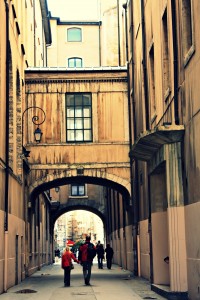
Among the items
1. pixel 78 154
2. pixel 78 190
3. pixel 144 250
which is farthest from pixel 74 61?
pixel 144 250

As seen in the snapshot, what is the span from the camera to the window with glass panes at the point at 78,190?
4993 centimetres

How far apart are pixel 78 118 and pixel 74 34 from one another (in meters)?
29.0

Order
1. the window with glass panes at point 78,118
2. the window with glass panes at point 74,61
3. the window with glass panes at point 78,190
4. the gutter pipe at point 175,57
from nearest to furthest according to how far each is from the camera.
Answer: the gutter pipe at point 175,57
the window with glass panes at point 78,118
the window with glass panes at point 78,190
the window with glass panes at point 74,61

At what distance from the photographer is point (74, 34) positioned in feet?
183

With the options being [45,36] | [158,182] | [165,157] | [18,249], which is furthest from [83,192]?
[165,157]

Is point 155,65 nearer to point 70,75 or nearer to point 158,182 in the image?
point 158,182

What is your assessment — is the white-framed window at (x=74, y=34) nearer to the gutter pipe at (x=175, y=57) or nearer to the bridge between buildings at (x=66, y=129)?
the bridge between buildings at (x=66, y=129)

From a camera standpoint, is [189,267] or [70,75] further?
[70,75]

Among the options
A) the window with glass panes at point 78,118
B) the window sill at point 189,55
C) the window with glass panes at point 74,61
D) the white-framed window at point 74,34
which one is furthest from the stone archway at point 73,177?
the white-framed window at point 74,34

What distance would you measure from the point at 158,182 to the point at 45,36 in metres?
33.0

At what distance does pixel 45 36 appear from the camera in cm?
4984

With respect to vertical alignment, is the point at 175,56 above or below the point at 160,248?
above

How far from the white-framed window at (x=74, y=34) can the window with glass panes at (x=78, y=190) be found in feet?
45.3

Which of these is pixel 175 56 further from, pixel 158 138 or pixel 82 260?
pixel 82 260
